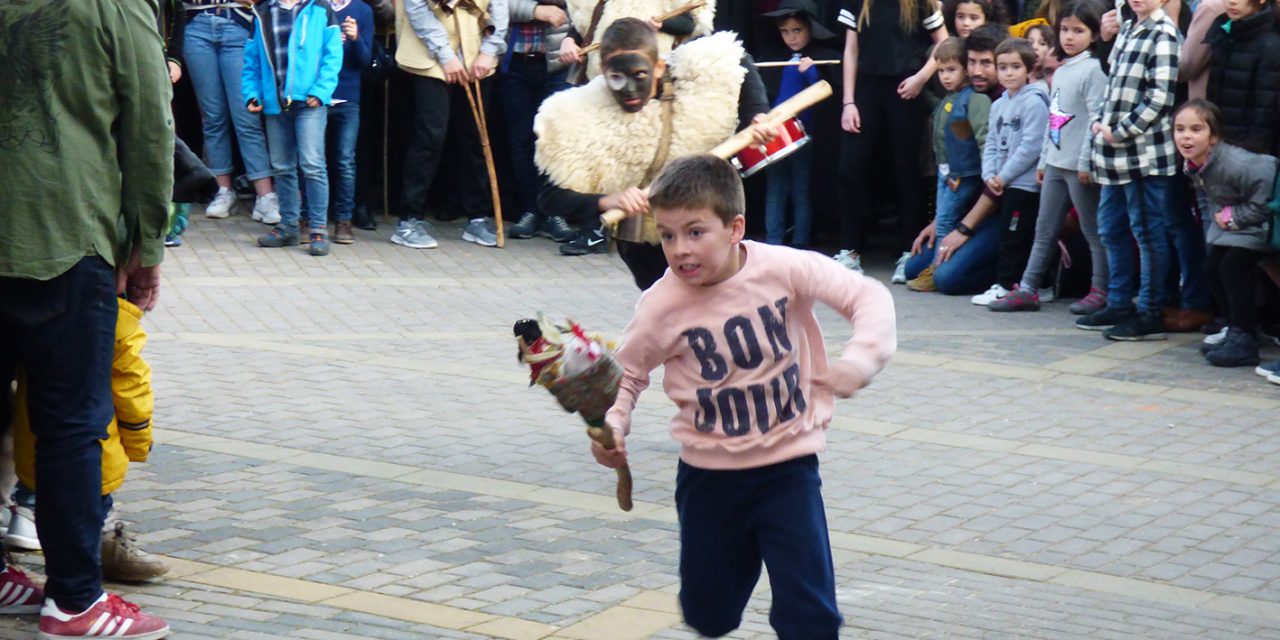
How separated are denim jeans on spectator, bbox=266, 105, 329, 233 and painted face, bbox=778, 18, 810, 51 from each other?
3403mm

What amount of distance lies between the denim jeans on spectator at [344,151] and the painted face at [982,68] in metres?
4.54

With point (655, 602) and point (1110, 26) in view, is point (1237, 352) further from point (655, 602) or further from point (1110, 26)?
point (655, 602)

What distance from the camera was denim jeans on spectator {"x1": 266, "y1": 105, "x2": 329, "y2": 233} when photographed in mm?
12391

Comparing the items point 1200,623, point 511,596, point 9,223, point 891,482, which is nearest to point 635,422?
point 891,482

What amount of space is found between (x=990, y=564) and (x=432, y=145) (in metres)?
7.98

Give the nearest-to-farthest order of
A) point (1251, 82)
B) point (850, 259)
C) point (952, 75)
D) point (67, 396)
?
Answer: 1. point (67, 396)
2. point (1251, 82)
3. point (952, 75)
4. point (850, 259)

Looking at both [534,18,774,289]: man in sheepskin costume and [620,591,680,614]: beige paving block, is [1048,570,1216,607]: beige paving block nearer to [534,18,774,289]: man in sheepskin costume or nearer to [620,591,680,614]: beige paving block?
[620,591,680,614]: beige paving block

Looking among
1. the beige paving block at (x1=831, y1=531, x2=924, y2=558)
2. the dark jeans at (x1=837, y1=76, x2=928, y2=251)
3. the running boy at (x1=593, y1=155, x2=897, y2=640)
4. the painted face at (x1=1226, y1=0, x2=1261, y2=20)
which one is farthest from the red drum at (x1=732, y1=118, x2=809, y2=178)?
the dark jeans at (x1=837, y1=76, x2=928, y2=251)

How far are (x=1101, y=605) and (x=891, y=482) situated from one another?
157 cm

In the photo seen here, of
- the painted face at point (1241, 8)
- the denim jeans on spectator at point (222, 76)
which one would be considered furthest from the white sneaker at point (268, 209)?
the painted face at point (1241, 8)

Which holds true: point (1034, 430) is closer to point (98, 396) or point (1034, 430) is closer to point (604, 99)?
point (604, 99)

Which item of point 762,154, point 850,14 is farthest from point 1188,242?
point 762,154

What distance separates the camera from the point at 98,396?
5012 millimetres

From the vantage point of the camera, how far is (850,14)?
40.3 ft
